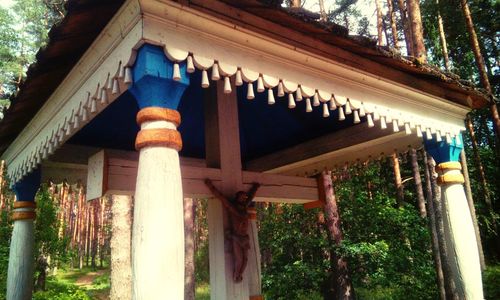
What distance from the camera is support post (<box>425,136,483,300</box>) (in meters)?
3.98

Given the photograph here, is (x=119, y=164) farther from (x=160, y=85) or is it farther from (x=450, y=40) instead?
(x=450, y=40)

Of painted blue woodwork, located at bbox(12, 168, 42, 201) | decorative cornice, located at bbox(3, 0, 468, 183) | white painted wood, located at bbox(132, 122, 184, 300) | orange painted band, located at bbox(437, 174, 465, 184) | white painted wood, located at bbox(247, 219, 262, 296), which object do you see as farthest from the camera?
painted blue woodwork, located at bbox(12, 168, 42, 201)

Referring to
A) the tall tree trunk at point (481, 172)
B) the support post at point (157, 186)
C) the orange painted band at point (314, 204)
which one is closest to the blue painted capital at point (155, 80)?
the support post at point (157, 186)

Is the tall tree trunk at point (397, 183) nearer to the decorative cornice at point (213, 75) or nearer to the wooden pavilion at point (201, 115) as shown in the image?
the wooden pavilion at point (201, 115)

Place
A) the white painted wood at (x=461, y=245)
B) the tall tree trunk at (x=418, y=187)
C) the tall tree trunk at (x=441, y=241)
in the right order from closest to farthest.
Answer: the white painted wood at (x=461, y=245) → the tall tree trunk at (x=441, y=241) → the tall tree trunk at (x=418, y=187)

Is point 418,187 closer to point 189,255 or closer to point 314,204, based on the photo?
point 189,255

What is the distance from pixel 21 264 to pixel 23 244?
0.25 metres

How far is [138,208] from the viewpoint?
217 cm

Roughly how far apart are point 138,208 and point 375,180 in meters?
13.8

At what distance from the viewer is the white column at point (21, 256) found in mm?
4486

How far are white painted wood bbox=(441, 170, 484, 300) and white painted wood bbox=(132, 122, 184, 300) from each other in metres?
3.31

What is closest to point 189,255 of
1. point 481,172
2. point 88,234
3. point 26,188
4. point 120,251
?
point 120,251

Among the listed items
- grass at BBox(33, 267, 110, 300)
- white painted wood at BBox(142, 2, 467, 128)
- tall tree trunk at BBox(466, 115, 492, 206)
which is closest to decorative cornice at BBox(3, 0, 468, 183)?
white painted wood at BBox(142, 2, 467, 128)

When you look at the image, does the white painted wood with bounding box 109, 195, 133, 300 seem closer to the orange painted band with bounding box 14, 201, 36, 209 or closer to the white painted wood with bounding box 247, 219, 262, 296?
the orange painted band with bounding box 14, 201, 36, 209
